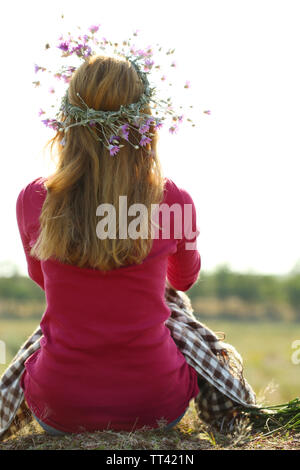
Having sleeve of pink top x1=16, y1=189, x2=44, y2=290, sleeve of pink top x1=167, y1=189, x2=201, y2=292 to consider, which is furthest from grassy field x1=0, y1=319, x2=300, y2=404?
sleeve of pink top x1=16, y1=189, x2=44, y2=290

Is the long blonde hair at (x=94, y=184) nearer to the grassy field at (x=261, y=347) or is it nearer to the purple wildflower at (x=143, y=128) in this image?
the purple wildflower at (x=143, y=128)

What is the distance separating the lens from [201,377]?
8.63ft

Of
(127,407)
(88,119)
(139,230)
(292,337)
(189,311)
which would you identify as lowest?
(292,337)

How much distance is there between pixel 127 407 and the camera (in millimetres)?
2271

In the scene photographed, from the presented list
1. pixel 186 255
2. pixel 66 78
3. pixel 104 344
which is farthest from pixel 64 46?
pixel 104 344

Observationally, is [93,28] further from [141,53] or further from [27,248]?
[27,248]

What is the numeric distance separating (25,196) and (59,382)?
76 cm

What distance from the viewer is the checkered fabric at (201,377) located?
251 centimetres

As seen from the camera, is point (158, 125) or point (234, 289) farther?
point (234, 289)

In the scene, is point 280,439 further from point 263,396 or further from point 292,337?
point 292,337

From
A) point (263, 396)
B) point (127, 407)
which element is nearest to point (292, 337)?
point (263, 396)

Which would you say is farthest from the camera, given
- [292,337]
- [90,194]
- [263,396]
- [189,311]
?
[292,337]

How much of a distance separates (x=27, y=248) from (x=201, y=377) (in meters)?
1.00

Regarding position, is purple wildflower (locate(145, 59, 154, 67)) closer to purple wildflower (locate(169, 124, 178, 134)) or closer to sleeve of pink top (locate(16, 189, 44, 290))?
purple wildflower (locate(169, 124, 178, 134))
